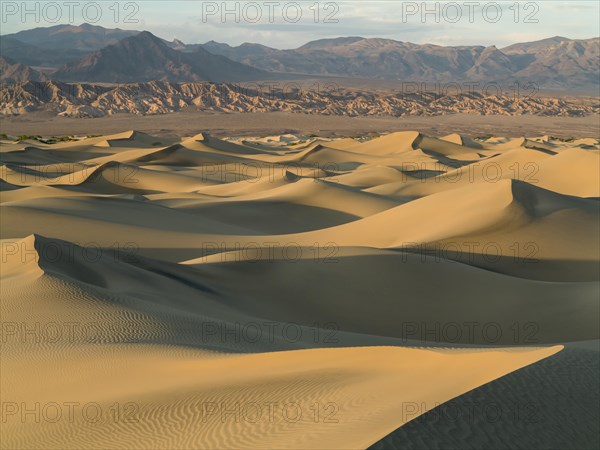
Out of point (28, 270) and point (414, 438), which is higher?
point (414, 438)

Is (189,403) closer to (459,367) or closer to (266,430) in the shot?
(266,430)

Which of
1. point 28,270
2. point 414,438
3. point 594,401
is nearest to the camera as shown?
point 414,438

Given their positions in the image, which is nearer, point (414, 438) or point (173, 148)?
point (414, 438)

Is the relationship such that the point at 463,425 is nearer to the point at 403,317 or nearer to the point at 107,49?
the point at 403,317

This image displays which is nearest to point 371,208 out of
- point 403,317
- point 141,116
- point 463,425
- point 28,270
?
point 403,317

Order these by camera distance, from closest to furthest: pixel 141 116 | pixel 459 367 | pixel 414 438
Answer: pixel 414 438 → pixel 459 367 → pixel 141 116

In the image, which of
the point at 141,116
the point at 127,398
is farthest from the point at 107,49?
the point at 127,398
